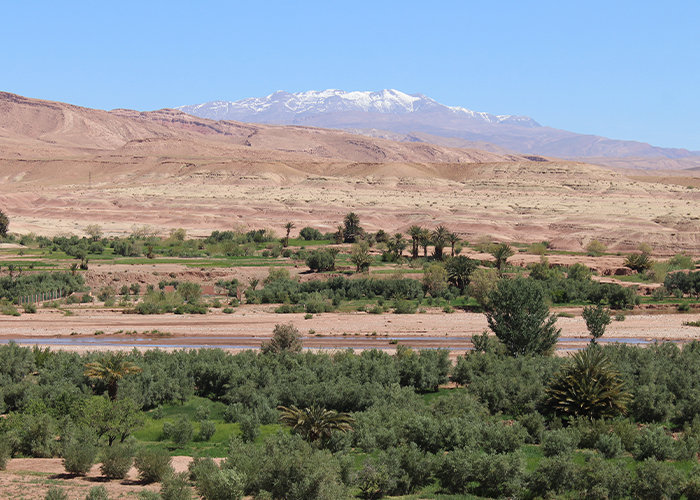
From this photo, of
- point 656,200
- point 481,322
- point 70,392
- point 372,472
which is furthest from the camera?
point 656,200

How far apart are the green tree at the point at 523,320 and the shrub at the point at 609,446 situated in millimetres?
12286

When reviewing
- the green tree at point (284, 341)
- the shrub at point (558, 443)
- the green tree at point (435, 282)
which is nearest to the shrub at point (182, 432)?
the shrub at point (558, 443)

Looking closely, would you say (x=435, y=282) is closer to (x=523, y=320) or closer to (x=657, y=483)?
(x=523, y=320)

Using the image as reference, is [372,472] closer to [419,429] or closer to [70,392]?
[419,429]

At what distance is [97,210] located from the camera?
112 metres

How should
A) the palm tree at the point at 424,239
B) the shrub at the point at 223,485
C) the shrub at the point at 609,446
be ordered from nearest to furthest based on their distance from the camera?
the shrub at the point at 223,485, the shrub at the point at 609,446, the palm tree at the point at 424,239

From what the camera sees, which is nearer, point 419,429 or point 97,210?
point 419,429

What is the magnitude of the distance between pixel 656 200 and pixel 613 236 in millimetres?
32585

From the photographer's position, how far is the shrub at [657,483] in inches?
606

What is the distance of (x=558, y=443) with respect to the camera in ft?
59.9

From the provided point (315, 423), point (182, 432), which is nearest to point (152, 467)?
point (182, 432)

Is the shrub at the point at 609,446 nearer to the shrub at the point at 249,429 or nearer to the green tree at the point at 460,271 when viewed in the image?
Answer: the shrub at the point at 249,429

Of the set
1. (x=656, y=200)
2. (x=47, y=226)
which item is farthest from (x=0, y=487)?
(x=656, y=200)

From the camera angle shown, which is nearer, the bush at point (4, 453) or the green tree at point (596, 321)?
the bush at point (4, 453)
